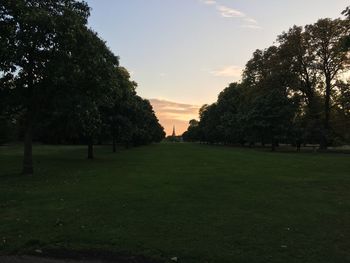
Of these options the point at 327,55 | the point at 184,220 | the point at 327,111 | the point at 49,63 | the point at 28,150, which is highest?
the point at 327,55

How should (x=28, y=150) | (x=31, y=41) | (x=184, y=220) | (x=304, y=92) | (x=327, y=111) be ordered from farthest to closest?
(x=304, y=92) → (x=327, y=111) → (x=28, y=150) → (x=31, y=41) → (x=184, y=220)

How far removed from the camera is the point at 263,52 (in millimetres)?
80125

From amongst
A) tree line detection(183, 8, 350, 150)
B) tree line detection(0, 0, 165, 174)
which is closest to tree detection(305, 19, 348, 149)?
tree line detection(183, 8, 350, 150)

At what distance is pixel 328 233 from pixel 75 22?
16.0 m

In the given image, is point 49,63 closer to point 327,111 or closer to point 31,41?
point 31,41

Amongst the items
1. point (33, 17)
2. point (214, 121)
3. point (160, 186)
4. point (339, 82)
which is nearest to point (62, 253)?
point (160, 186)

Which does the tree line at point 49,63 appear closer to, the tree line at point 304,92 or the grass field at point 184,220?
the grass field at point 184,220

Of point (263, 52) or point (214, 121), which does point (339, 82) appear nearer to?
point (263, 52)

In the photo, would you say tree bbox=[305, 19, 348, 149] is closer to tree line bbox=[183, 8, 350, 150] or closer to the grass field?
tree line bbox=[183, 8, 350, 150]

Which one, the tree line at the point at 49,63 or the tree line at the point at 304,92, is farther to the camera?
the tree line at the point at 304,92

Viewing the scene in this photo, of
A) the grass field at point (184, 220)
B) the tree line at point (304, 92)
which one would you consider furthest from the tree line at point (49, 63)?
the tree line at point (304, 92)

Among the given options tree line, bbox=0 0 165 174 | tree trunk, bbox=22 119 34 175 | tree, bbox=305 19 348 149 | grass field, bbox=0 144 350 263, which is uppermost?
tree, bbox=305 19 348 149

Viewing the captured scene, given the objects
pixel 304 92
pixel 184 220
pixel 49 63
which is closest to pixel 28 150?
pixel 49 63

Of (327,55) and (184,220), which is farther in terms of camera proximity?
(327,55)
